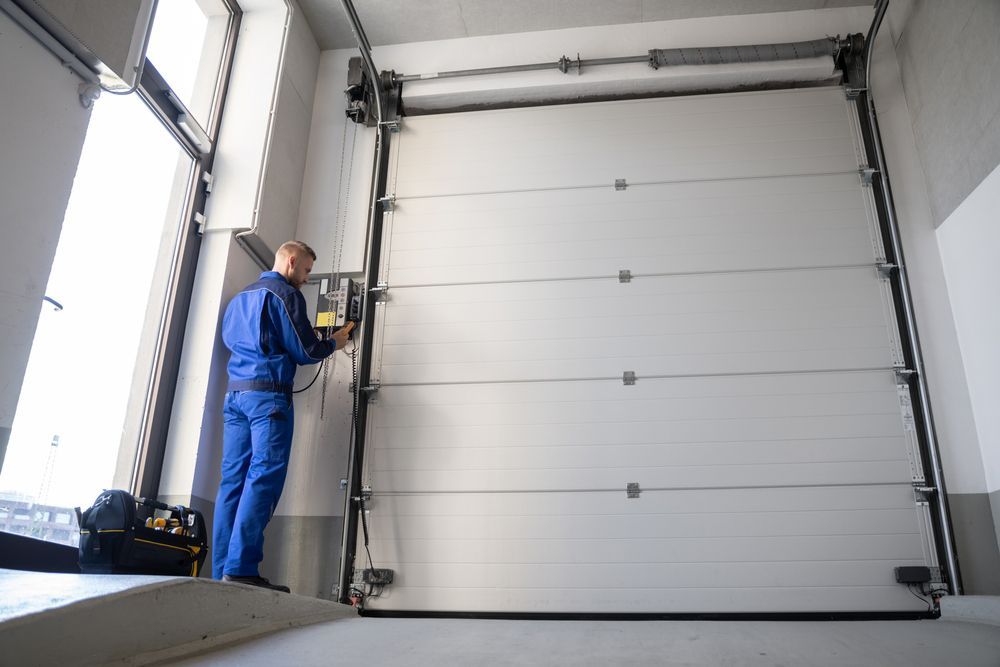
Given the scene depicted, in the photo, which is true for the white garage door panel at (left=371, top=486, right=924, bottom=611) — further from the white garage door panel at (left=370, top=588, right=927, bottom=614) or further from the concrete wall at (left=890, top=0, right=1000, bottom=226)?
the concrete wall at (left=890, top=0, right=1000, bottom=226)

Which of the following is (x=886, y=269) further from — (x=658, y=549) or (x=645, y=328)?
(x=658, y=549)

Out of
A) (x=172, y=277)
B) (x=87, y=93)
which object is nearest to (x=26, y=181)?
(x=87, y=93)

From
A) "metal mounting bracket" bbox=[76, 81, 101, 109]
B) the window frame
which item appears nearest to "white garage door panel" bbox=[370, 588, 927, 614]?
the window frame

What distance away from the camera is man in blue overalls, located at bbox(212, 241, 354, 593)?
4.03m

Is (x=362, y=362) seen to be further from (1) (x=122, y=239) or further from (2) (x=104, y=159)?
(2) (x=104, y=159)

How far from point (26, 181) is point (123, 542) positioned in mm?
1682

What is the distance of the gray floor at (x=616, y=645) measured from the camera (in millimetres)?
2508

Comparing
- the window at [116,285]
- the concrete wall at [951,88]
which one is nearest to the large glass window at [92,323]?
the window at [116,285]

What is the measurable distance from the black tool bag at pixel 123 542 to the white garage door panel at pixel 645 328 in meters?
1.92

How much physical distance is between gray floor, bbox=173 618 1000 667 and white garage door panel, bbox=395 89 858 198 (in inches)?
130

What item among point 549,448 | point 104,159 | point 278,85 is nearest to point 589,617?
point 549,448

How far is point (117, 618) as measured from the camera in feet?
7.20

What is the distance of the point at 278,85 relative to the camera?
5430 mm

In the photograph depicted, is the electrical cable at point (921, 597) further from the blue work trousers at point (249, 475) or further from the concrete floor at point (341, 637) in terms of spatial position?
the blue work trousers at point (249, 475)
